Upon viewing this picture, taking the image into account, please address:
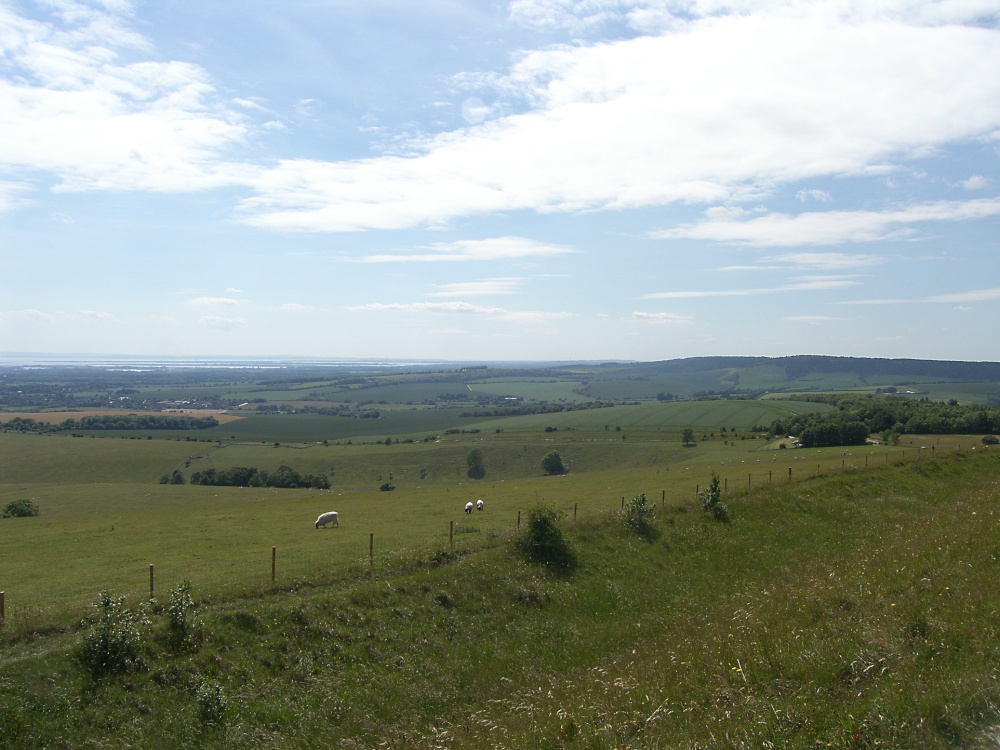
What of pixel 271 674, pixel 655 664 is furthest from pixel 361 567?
pixel 655 664

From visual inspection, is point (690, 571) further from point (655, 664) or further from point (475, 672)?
point (655, 664)

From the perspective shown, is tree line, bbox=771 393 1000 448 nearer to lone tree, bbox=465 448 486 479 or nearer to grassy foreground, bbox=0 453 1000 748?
lone tree, bbox=465 448 486 479

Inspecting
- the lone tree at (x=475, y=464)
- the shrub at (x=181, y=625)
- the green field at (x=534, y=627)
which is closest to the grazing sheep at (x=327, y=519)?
the green field at (x=534, y=627)

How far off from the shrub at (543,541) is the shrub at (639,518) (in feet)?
14.4

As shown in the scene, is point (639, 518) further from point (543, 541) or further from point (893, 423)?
point (893, 423)

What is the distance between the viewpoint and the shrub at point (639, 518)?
28766 mm

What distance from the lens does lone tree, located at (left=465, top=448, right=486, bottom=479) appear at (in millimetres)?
104312

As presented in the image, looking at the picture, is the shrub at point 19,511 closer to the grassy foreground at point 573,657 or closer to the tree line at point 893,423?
the grassy foreground at point 573,657

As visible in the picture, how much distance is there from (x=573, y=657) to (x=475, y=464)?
88761mm

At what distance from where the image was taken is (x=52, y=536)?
35.5m

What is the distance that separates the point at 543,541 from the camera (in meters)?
25.4

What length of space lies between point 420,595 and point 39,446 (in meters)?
117

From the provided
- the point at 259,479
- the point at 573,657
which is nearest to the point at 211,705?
the point at 573,657

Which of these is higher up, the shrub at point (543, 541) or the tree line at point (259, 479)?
the shrub at point (543, 541)
